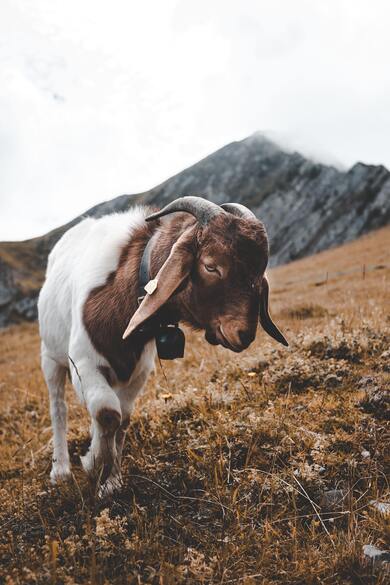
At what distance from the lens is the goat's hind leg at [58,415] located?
179 inches

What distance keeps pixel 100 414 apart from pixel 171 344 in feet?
2.43

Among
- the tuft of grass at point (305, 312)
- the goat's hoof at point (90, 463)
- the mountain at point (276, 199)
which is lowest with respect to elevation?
the mountain at point (276, 199)

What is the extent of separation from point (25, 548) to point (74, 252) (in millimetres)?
2845

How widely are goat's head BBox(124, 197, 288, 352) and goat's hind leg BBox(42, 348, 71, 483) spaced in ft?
7.52

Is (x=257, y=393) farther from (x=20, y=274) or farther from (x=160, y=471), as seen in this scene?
(x=20, y=274)

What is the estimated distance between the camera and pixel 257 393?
5.00 metres

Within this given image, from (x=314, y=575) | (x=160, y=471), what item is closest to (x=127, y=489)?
(x=160, y=471)

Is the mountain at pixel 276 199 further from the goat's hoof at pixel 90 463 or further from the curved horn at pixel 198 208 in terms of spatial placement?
the goat's hoof at pixel 90 463

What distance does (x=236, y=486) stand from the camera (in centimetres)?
356

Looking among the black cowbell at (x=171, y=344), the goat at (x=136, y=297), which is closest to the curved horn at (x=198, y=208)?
the goat at (x=136, y=297)

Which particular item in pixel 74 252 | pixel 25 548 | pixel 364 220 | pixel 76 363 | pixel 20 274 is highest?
pixel 74 252

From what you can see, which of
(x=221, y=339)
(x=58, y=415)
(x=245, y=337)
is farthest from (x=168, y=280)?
(x=58, y=415)

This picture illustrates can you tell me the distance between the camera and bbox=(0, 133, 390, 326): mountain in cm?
8744

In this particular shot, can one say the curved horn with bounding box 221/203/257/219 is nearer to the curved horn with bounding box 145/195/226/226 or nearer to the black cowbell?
the curved horn with bounding box 145/195/226/226
